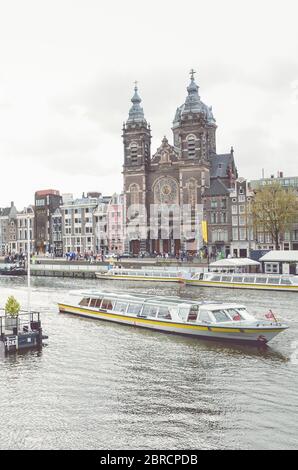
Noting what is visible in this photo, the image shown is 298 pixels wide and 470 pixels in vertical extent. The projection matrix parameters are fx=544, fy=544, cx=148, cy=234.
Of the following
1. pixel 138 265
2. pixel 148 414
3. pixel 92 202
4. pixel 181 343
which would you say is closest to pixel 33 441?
pixel 148 414

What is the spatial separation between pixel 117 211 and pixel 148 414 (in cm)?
12226

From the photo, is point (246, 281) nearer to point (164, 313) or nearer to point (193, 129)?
point (164, 313)

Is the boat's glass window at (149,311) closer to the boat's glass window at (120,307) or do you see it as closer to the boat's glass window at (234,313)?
the boat's glass window at (120,307)

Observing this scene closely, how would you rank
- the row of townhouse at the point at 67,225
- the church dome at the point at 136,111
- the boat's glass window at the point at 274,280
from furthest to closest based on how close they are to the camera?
the row of townhouse at the point at 67,225 < the church dome at the point at 136,111 < the boat's glass window at the point at 274,280

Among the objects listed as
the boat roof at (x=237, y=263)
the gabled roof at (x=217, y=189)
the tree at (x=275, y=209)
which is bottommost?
the boat roof at (x=237, y=263)

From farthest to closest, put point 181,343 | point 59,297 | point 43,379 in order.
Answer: point 59,297 → point 181,343 → point 43,379

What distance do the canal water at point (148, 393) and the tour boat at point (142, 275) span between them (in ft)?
147

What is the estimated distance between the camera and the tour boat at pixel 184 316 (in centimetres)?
3700

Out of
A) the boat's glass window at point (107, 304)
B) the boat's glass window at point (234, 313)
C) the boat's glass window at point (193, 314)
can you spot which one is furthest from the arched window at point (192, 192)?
the boat's glass window at point (234, 313)

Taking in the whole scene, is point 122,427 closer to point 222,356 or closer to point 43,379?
point 43,379

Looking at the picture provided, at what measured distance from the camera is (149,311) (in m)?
43.6

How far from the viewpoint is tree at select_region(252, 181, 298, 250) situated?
322 feet

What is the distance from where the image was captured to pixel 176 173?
128 metres

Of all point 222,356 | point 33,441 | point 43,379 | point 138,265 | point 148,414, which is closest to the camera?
point 33,441
